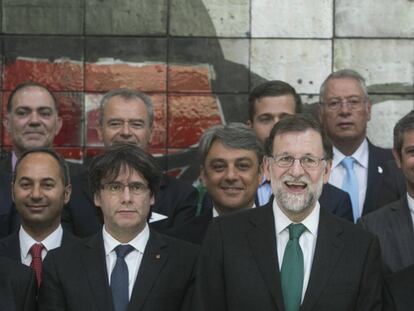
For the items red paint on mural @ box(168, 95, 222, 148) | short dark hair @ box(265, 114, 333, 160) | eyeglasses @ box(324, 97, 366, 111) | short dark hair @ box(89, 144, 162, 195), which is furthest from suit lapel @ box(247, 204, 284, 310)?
Result: red paint on mural @ box(168, 95, 222, 148)

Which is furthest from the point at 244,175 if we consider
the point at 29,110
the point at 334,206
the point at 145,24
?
the point at 145,24

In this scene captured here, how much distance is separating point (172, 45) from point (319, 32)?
3.35 feet

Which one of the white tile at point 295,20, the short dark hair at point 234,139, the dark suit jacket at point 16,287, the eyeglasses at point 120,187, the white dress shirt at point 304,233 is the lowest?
the dark suit jacket at point 16,287

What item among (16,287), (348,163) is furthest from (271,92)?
(16,287)

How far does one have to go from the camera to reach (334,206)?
627 cm

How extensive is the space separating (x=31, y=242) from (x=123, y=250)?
73 cm

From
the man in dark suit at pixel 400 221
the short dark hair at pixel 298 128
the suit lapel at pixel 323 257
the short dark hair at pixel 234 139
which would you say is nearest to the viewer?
the suit lapel at pixel 323 257

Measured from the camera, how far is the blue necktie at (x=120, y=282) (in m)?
5.31

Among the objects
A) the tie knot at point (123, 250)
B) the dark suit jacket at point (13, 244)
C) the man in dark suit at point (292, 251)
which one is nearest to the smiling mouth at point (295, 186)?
the man in dark suit at point (292, 251)

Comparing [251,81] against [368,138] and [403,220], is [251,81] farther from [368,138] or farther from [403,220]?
[403,220]

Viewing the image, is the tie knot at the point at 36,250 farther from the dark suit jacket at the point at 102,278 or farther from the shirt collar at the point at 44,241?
the dark suit jacket at the point at 102,278

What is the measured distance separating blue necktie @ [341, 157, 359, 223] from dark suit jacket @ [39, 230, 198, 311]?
1.55 meters

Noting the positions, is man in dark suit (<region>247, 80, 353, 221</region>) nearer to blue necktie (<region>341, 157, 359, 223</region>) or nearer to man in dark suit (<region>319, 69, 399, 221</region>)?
man in dark suit (<region>319, 69, 399, 221</region>)

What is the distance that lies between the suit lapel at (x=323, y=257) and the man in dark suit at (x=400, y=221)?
20.1 inches
